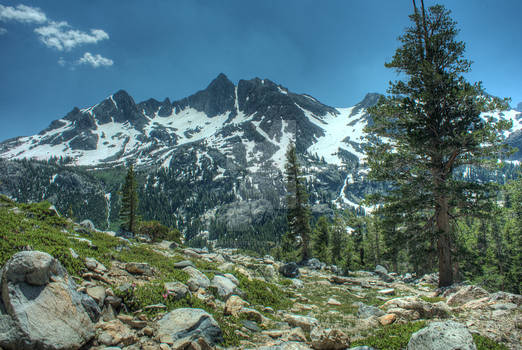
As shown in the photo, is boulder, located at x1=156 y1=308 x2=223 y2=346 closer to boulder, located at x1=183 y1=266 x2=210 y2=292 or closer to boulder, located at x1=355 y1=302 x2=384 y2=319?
boulder, located at x1=183 y1=266 x2=210 y2=292

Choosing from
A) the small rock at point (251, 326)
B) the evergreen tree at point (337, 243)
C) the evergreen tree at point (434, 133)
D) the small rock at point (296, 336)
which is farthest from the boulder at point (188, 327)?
the evergreen tree at point (337, 243)

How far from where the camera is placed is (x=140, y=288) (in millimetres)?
7496

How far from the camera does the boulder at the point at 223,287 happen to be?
9188 millimetres

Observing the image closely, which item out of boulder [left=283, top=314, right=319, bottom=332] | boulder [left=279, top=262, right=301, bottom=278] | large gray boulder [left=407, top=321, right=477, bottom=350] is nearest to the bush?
boulder [left=279, top=262, right=301, bottom=278]

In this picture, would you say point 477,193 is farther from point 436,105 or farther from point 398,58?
point 398,58

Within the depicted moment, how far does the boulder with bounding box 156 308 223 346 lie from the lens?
552 centimetres

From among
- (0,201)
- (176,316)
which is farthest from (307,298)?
(0,201)

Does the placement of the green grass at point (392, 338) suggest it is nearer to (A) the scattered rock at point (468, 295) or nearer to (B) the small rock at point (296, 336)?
(B) the small rock at point (296, 336)

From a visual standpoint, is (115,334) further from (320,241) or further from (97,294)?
(320,241)

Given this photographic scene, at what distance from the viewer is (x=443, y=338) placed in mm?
4668

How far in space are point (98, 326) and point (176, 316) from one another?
1.67 m

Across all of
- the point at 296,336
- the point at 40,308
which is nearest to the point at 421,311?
the point at 296,336

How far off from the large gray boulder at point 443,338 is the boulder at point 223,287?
6077 mm

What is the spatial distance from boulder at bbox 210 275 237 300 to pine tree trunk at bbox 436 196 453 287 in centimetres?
1106
